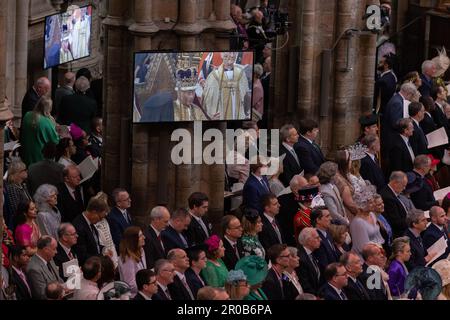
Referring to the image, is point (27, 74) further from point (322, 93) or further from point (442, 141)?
point (442, 141)

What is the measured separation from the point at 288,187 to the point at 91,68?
28.7 feet

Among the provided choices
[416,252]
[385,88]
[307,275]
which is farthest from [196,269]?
[385,88]

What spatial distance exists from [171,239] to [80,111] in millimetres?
5387

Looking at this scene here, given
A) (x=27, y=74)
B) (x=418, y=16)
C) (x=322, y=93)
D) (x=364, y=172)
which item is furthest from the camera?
(x=418, y=16)

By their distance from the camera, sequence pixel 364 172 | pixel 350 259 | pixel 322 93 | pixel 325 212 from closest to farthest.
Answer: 1. pixel 350 259
2. pixel 325 212
3. pixel 364 172
4. pixel 322 93

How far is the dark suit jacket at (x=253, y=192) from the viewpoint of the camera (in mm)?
22406

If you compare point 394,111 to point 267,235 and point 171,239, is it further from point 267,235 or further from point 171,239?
point 171,239

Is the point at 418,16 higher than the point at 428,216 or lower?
higher

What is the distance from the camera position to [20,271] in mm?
18953

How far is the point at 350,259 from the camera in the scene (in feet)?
65.3

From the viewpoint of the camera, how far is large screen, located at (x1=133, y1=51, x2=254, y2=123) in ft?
72.9

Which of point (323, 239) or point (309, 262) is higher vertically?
point (323, 239)

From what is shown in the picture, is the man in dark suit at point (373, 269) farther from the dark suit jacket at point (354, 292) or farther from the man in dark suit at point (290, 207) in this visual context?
the man in dark suit at point (290, 207)

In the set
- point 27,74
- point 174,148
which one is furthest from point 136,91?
point 27,74
